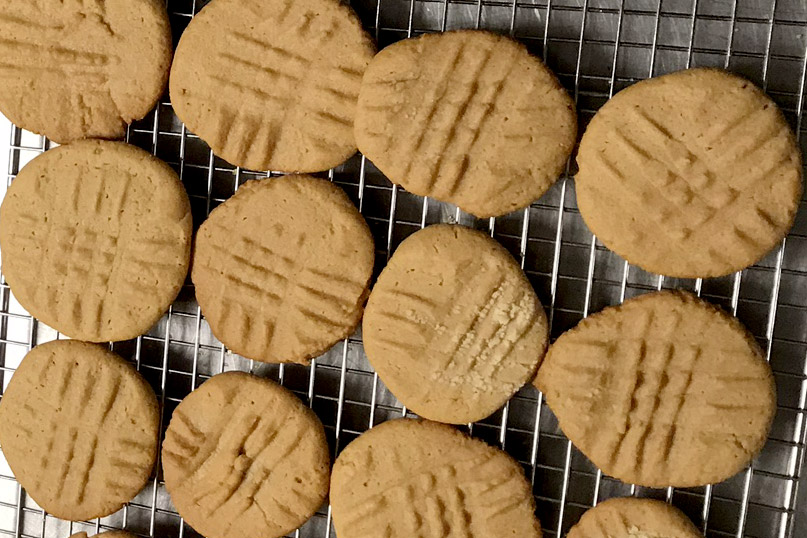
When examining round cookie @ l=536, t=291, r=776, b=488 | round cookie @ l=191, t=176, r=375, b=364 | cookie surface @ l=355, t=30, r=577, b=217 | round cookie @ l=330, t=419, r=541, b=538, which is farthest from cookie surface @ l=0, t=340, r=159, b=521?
round cookie @ l=536, t=291, r=776, b=488

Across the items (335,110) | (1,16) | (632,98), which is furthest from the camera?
(1,16)

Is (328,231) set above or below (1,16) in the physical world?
below

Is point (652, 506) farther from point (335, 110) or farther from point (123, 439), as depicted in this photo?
point (123, 439)

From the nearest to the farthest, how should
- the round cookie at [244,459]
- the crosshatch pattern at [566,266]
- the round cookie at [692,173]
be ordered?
the round cookie at [692,173] → the crosshatch pattern at [566,266] → the round cookie at [244,459]

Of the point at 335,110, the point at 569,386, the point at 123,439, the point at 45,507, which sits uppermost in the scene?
the point at 335,110

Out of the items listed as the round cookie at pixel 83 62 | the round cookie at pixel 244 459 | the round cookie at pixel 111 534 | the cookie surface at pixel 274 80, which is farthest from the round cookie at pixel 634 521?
the round cookie at pixel 83 62

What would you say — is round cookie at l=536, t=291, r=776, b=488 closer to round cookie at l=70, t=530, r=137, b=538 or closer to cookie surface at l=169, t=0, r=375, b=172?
cookie surface at l=169, t=0, r=375, b=172

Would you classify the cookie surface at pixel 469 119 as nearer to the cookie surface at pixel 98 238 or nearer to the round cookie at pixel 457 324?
the round cookie at pixel 457 324

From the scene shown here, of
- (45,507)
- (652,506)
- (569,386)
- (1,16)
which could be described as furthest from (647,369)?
(1,16)
